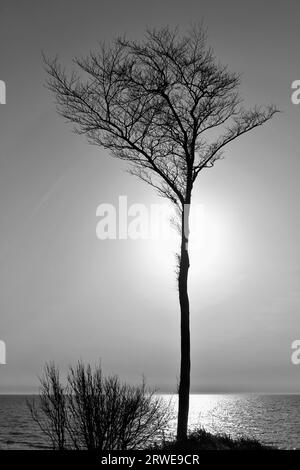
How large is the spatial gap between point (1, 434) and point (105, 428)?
7176 centimetres

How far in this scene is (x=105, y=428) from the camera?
13.6 meters

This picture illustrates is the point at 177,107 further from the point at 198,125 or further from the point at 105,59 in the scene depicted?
the point at 105,59

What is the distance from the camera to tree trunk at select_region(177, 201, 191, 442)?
15250 mm

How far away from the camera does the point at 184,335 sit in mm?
15711

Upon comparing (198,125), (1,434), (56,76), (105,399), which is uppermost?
(56,76)

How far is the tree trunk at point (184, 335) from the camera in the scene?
1525 cm
